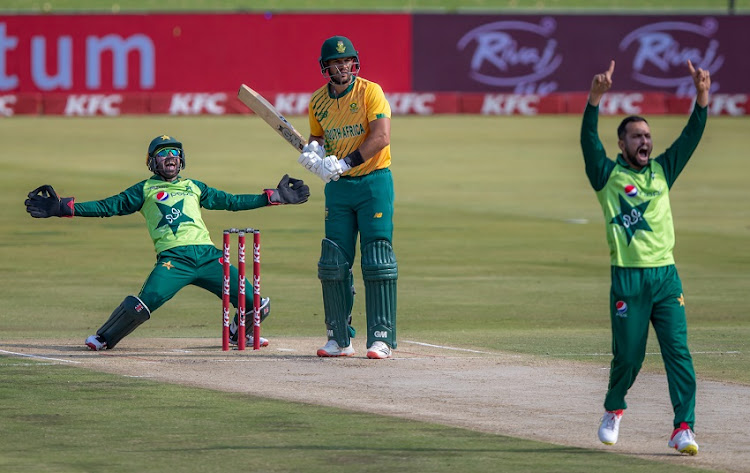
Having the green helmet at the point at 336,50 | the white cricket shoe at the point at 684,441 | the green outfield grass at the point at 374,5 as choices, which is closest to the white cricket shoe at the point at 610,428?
the white cricket shoe at the point at 684,441

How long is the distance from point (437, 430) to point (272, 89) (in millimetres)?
33744

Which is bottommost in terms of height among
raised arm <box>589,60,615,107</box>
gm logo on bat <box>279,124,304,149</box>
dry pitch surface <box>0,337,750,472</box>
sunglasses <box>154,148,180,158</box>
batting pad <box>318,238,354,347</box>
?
dry pitch surface <box>0,337,750,472</box>

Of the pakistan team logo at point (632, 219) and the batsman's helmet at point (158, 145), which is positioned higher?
the batsman's helmet at point (158, 145)

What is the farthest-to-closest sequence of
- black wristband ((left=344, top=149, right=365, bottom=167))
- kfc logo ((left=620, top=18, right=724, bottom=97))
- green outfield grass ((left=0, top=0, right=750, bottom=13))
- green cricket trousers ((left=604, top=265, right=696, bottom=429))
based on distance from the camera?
green outfield grass ((left=0, top=0, right=750, bottom=13)) → kfc logo ((left=620, top=18, right=724, bottom=97)) → black wristband ((left=344, top=149, right=365, bottom=167)) → green cricket trousers ((left=604, top=265, right=696, bottom=429))

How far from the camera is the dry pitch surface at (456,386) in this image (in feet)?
28.8

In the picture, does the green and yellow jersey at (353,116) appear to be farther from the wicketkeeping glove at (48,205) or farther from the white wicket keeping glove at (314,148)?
the wicketkeeping glove at (48,205)

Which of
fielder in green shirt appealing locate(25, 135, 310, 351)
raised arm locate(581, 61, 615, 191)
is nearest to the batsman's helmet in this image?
fielder in green shirt appealing locate(25, 135, 310, 351)

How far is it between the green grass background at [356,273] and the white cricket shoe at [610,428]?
0.40ft

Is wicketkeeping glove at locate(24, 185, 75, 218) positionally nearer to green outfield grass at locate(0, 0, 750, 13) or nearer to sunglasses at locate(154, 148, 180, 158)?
sunglasses at locate(154, 148, 180, 158)

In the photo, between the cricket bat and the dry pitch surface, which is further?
the cricket bat

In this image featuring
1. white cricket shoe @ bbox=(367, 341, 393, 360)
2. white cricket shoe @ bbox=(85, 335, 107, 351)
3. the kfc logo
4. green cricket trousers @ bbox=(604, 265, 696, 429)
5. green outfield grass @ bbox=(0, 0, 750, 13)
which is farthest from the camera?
green outfield grass @ bbox=(0, 0, 750, 13)

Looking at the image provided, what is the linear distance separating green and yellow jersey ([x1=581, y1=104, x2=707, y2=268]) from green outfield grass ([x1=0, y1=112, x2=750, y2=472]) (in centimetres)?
110

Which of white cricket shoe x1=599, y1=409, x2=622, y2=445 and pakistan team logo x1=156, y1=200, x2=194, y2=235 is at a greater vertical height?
pakistan team logo x1=156, y1=200, x2=194, y2=235

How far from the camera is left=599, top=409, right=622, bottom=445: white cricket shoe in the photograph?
8.30 m
